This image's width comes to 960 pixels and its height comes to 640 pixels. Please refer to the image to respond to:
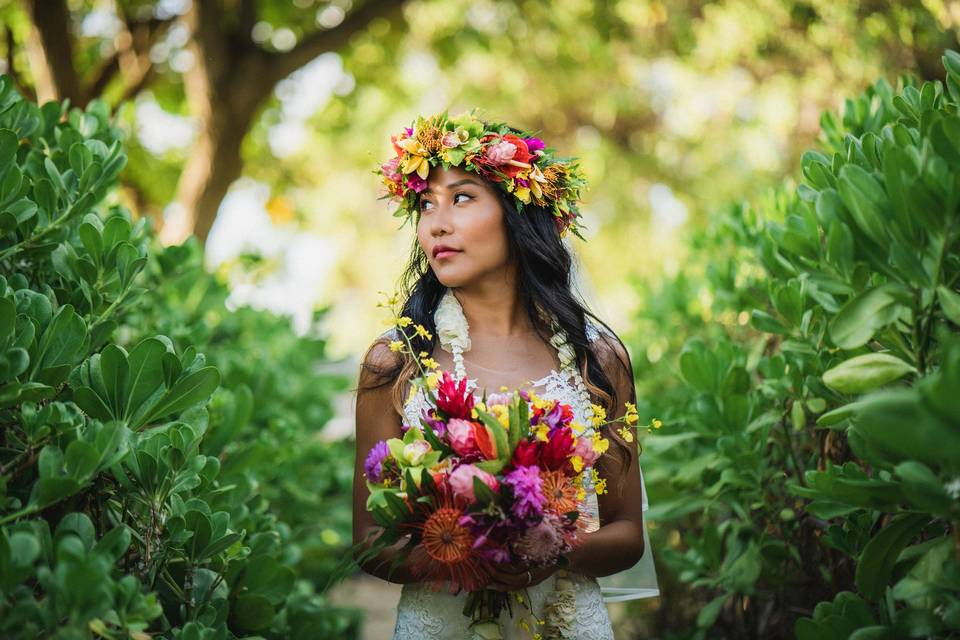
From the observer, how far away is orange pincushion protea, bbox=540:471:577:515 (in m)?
1.84

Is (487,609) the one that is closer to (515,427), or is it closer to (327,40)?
(515,427)

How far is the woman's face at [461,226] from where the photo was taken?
2.35m

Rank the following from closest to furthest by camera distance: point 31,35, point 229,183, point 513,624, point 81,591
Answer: point 81,591, point 513,624, point 31,35, point 229,183

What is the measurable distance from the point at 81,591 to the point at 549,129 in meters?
16.8

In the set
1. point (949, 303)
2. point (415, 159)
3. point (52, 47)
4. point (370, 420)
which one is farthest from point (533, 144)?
point (52, 47)

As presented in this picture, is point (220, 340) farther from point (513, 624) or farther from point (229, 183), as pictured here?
point (229, 183)

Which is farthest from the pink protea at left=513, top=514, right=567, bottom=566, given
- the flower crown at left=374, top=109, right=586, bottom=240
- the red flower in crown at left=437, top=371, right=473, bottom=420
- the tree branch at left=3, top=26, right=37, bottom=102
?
the tree branch at left=3, top=26, right=37, bottom=102

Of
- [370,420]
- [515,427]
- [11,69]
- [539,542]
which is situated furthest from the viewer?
[11,69]

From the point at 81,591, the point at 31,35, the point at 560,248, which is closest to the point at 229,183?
the point at 31,35

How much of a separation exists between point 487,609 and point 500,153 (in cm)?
123

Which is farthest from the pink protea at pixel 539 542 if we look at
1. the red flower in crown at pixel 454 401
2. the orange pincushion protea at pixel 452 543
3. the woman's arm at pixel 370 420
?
the woman's arm at pixel 370 420

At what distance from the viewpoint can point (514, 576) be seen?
1971 millimetres

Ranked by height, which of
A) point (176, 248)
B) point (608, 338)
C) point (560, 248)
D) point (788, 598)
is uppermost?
point (176, 248)

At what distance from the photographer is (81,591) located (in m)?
1.42
